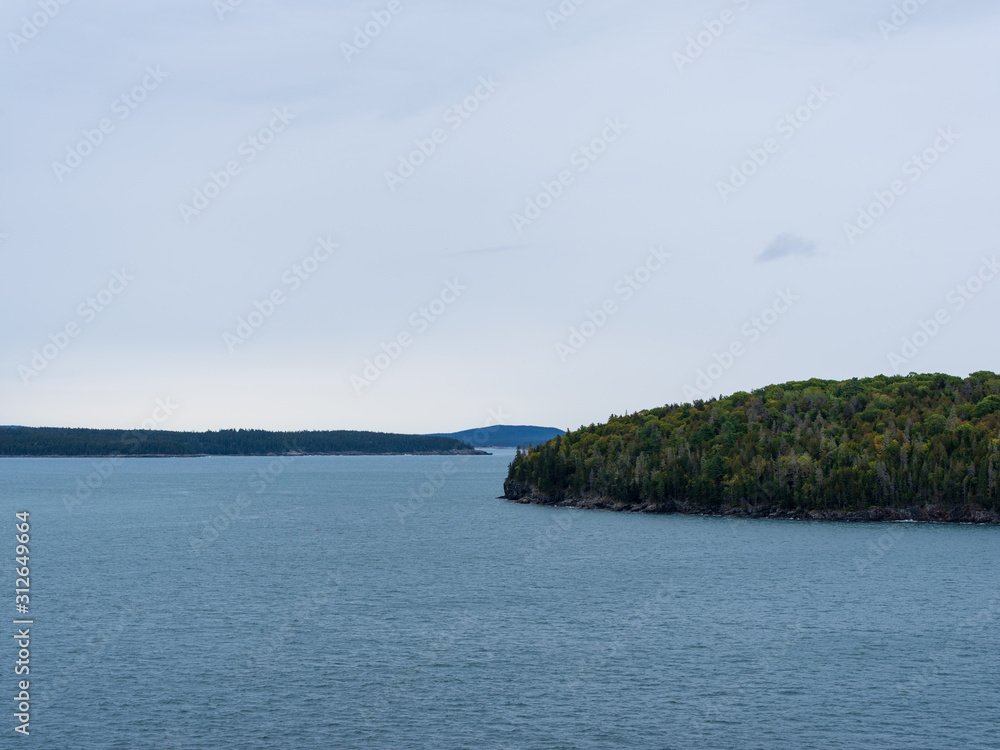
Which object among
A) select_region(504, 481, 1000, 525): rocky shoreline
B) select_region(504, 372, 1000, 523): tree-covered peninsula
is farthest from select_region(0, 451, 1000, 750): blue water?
select_region(504, 372, 1000, 523): tree-covered peninsula

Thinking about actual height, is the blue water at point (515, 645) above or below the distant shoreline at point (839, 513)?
below

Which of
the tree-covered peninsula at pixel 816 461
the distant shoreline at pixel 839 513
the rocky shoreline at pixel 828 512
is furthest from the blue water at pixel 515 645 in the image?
the tree-covered peninsula at pixel 816 461

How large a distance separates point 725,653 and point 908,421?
119 m

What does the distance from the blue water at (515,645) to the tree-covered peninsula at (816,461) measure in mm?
30981

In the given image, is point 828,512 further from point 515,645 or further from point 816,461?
point 515,645

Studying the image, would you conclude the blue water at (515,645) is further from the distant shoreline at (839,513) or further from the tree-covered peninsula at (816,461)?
the tree-covered peninsula at (816,461)

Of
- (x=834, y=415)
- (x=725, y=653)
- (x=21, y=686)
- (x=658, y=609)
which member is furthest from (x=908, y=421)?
(x=21, y=686)

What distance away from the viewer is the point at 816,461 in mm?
160250

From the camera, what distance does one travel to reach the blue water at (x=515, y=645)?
47781mm

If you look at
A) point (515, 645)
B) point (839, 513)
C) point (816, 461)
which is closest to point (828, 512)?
point (839, 513)

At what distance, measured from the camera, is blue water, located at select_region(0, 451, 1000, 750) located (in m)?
47.8

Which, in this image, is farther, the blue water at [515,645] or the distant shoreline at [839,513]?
the distant shoreline at [839,513]

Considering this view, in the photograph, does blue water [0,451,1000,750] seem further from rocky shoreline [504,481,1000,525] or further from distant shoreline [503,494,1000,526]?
rocky shoreline [504,481,1000,525]

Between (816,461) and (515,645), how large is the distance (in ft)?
358
